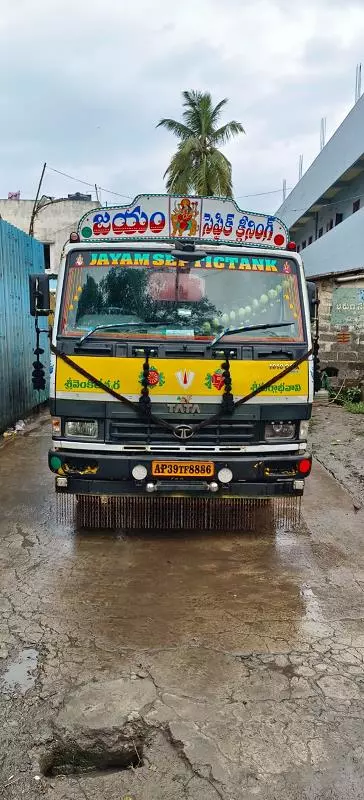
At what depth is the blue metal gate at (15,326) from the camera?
8.66 m

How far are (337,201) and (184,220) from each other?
72.2 ft

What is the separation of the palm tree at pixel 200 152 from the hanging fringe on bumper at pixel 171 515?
64.0 feet

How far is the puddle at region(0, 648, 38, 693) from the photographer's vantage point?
287 cm

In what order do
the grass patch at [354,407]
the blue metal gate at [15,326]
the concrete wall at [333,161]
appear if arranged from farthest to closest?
the concrete wall at [333,161] < the grass patch at [354,407] < the blue metal gate at [15,326]

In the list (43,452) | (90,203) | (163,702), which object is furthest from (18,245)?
(90,203)

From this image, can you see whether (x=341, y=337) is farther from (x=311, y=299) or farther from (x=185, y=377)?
(x=185, y=377)

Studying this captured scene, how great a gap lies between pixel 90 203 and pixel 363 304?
52.9ft

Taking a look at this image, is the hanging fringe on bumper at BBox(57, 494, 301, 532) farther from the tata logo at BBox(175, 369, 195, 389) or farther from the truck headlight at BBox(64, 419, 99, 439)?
the tata logo at BBox(175, 369, 195, 389)

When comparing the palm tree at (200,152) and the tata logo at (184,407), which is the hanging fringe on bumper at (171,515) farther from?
the palm tree at (200,152)

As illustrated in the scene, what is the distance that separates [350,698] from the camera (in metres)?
2.82

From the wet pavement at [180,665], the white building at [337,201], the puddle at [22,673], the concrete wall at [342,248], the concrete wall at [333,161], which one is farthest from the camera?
the concrete wall at [333,161]

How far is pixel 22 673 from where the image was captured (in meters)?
2.98

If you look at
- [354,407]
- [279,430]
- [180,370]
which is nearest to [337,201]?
[354,407]

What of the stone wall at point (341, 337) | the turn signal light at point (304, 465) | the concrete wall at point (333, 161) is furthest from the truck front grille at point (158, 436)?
the concrete wall at point (333, 161)
